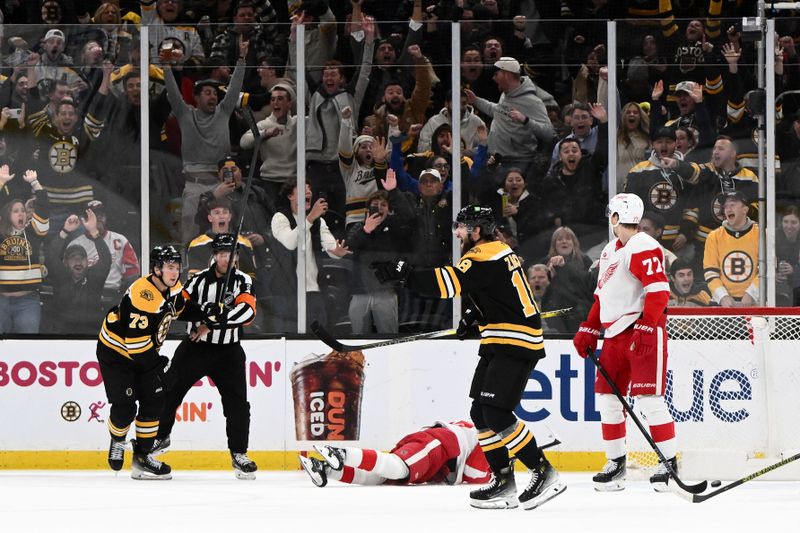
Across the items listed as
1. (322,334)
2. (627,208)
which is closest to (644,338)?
(627,208)

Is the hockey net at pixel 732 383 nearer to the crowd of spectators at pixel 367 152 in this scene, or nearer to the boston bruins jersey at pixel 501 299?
the crowd of spectators at pixel 367 152

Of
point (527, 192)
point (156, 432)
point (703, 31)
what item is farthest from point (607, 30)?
point (156, 432)

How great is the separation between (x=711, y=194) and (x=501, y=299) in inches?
110

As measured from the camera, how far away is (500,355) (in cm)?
541

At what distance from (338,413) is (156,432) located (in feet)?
3.50

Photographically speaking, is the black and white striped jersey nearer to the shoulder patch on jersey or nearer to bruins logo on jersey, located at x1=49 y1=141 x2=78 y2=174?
bruins logo on jersey, located at x1=49 y1=141 x2=78 y2=174

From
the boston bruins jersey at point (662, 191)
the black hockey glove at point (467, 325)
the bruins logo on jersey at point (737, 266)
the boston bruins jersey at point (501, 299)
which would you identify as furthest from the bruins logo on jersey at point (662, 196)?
the boston bruins jersey at point (501, 299)

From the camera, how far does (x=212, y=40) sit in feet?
25.8

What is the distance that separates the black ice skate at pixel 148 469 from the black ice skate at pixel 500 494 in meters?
2.01

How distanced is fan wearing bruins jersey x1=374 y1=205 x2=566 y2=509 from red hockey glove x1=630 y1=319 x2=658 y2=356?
54 centimetres

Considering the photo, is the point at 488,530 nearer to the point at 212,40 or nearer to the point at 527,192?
the point at 527,192

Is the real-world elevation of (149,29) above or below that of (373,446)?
above

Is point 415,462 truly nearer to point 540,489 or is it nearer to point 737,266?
point 540,489

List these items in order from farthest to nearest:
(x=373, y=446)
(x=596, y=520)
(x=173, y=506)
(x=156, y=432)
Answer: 1. (x=373, y=446)
2. (x=156, y=432)
3. (x=173, y=506)
4. (x=596, y=520)
